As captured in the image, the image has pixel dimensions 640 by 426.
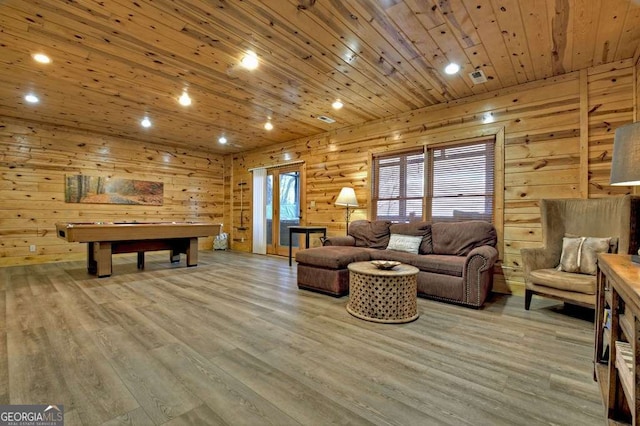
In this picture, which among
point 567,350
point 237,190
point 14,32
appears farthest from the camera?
point 237,190

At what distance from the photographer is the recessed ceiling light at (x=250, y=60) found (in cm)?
303

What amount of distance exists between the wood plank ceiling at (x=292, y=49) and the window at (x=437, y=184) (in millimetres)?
795

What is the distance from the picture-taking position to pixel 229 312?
9.46 ft

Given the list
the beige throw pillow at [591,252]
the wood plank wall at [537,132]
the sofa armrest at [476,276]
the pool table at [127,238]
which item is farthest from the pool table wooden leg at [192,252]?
the beige throw pillow at [591,252]

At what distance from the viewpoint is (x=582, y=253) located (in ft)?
9.48

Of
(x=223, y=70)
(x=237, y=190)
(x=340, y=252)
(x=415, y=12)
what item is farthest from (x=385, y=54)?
(x=237, y=190)

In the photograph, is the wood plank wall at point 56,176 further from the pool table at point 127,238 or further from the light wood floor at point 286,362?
the light wood floor at point 286,362

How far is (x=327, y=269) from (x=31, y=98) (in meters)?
4.79

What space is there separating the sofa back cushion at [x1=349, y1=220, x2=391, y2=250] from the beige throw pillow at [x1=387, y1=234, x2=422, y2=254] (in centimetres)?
22

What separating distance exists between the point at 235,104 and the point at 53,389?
380 centimetres

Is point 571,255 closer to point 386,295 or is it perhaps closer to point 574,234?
point 574,234

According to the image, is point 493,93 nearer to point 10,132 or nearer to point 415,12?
point 415,12

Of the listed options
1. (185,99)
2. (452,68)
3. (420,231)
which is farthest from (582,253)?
(185,99)

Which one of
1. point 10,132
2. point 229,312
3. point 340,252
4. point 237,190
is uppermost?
point 10,132
